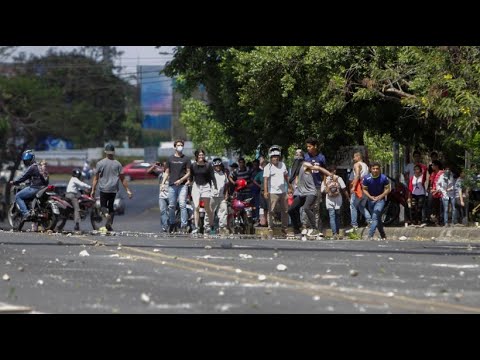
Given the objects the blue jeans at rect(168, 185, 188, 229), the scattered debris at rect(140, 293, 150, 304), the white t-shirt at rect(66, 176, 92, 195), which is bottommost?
the scattered debris at rect(140, 293, 150, 304)

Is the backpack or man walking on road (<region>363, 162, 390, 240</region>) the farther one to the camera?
the backpack

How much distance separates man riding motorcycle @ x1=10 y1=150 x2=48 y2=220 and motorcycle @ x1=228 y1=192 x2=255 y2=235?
4185 millimetres

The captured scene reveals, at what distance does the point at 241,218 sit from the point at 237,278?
53.3 ft

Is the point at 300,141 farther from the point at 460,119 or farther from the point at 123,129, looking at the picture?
the point at 123,129

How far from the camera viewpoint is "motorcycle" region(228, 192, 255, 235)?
29.9 m

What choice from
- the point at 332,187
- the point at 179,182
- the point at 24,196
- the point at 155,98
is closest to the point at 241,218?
the point at 179,182

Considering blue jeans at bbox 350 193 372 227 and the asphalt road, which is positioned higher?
blue jeans at bbox 350 193 372 227

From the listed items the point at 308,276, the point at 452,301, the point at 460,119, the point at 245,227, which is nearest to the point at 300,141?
the point at 245,227

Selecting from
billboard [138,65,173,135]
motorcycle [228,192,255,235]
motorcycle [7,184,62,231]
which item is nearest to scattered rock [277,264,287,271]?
motorcycle [7,184,62,231]

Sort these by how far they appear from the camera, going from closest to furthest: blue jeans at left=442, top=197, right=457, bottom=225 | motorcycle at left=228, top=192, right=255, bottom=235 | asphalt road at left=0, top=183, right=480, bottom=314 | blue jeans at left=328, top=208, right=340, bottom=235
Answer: asphalt road at left=0, top=183, right=480, bottom=314 → blue jeans at left=328, top=208, right=340, bottom=235 → blue jeans at left=442, top=197, right=457, bottom=225 → motorcycle at left=228, top=192, right=255, bottom=235

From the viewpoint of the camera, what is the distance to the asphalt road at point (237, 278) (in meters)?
11.4

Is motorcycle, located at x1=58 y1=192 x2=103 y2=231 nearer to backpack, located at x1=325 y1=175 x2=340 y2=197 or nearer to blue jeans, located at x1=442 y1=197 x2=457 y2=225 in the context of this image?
backpack, located at x1=325 y1=175 x2=340 y2=197

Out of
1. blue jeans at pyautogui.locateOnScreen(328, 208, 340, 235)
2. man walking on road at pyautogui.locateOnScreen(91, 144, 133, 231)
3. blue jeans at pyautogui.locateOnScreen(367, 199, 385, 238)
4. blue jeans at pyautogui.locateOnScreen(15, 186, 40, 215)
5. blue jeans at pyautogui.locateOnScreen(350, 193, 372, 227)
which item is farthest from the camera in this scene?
blue jeans at pyautogui.locateOnScreen(15, 186, 40, 215)
